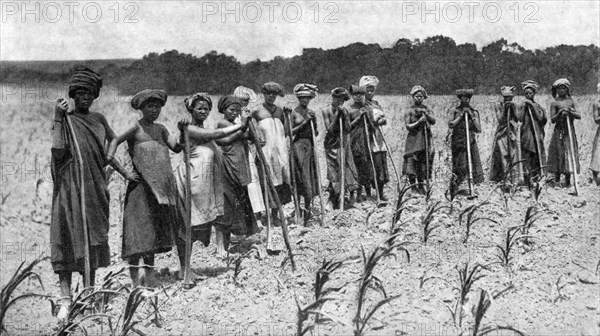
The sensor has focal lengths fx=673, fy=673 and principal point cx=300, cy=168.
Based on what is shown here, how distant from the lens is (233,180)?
7.18m

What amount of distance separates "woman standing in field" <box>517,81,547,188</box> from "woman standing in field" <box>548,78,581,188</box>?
0.17 m

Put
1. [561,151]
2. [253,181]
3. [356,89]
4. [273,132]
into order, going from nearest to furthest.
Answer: [253,181] < [273,132] < [356,89] < [561,151]

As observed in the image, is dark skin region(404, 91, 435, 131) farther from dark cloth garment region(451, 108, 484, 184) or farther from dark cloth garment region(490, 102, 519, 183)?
dark cloth garment region(490, 102, 519, 183)

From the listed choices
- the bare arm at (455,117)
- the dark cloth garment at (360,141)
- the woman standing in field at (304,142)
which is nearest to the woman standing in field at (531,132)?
the bare arm at (455,117)

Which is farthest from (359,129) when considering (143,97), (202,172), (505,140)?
(143,97)

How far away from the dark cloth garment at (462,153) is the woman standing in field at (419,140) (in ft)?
1.12

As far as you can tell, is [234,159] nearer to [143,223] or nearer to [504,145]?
[143,223]

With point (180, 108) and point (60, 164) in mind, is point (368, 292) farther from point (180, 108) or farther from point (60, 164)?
point (180, 108)

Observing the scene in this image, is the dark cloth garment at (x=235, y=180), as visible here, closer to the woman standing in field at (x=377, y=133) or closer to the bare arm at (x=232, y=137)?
the bare arm at (x=232, y=137)

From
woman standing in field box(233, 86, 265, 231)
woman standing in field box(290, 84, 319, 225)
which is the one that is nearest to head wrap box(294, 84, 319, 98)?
woman standing in field box(290, 84, 319, 225)

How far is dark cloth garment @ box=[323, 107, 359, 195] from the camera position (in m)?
8.44

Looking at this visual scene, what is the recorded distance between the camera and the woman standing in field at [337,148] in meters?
8.30

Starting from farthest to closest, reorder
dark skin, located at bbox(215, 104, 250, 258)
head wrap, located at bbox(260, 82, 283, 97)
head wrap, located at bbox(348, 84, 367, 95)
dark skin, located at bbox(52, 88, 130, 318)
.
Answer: head wrap, located at bbox(348, 84, 367, 95) < head wrap, located at bbox(260, 82, 283, 97) < dark skin, located at bbox(215, 104, 250, 258) < dark skin, located at bbox(52, 88, 130, 318)

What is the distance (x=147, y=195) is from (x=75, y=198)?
0.67 metres
